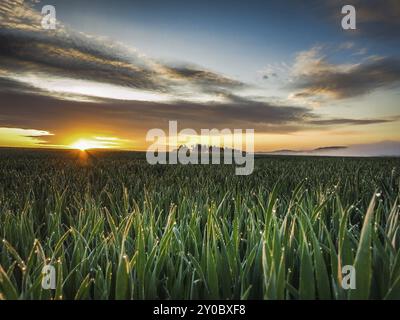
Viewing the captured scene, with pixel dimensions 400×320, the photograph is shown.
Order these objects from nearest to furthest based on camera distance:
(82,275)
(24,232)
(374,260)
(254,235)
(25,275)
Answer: (25,275), (374,260), (82,275), (254,235), (24,232)

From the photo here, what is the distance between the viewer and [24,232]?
1.80m

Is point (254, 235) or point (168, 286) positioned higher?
point (254, 235)

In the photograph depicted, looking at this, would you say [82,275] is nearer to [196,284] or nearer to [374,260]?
[196,284]

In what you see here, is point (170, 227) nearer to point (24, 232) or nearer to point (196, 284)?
point (196, 284)

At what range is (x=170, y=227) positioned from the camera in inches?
54.5

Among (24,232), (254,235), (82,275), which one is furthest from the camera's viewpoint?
(24,232)

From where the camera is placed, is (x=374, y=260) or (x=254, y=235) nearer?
(x=374, y=260)
